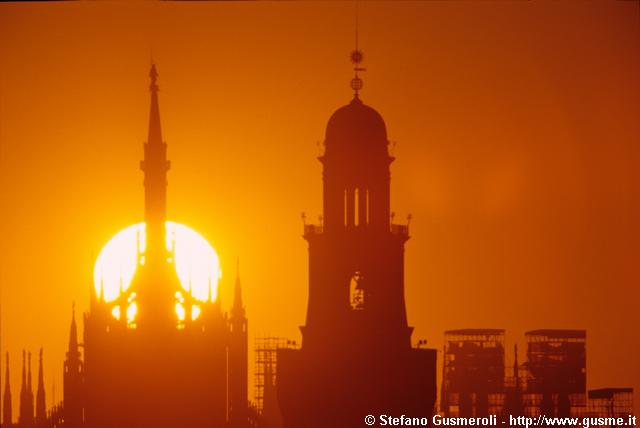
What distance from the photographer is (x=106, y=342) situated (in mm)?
74375

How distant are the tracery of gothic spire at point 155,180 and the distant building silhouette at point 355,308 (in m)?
7.09

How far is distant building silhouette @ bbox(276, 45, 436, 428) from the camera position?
246 feet

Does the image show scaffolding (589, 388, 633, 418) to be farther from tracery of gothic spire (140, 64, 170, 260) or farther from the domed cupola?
tracery of gothic spire (140, 64, 170, 260)

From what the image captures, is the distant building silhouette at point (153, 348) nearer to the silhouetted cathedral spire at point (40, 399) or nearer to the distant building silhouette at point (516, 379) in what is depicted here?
the silhouetted cathedral spire at point (40, 399)

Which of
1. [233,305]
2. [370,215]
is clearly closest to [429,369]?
[370,215]

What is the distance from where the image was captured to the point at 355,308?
254 feet

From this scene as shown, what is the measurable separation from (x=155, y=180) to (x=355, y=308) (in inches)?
413

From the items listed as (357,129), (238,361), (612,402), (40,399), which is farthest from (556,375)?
(357,129)

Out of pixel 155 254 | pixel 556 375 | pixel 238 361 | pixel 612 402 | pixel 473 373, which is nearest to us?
pixel 155 254

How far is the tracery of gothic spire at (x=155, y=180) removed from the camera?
7375cm

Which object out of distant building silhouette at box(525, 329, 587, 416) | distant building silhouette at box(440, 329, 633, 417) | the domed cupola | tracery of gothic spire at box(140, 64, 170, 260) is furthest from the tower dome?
distant building silhouette at box(525, 329, 587, 416)

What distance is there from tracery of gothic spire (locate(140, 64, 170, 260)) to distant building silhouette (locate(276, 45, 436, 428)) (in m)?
7.09

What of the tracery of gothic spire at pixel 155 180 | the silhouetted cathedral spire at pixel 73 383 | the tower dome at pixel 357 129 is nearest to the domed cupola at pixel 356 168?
the tower dome at pixel 357 129

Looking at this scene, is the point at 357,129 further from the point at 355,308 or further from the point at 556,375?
the point at 556,375
